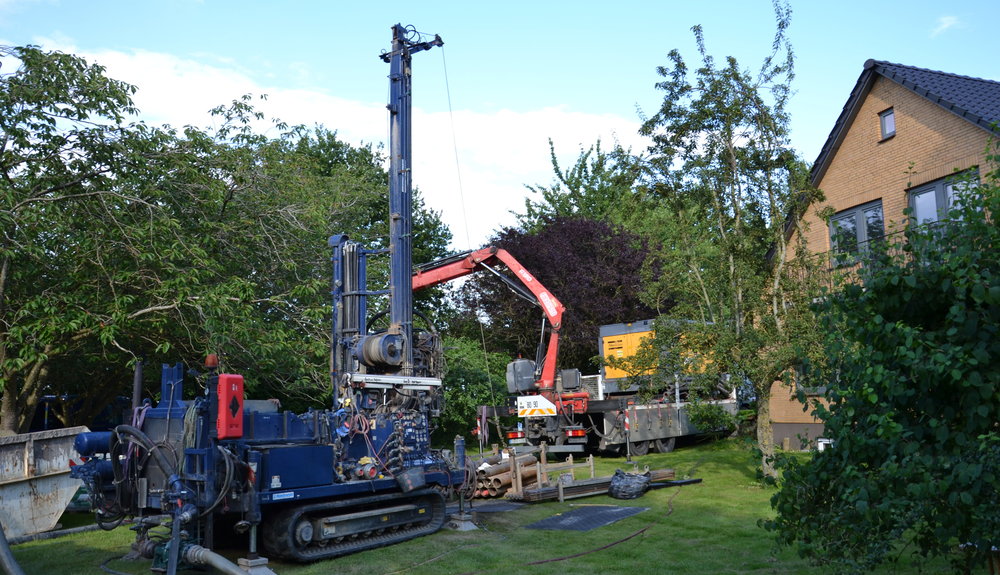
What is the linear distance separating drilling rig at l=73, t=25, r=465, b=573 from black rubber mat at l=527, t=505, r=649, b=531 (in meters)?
1.60

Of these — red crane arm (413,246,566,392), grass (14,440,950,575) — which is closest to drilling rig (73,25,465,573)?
grass (14,440,950,575)

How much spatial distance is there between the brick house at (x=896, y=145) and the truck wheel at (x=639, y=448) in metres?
4.11

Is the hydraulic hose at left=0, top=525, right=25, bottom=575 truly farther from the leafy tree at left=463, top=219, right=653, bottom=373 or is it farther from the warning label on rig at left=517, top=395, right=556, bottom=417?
the leafy tree at left=463, top=219, right=653, bottom=373

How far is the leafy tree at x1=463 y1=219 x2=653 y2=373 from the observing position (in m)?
30.8

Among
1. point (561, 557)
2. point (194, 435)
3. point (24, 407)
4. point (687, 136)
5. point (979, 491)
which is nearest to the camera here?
point (979, 491)

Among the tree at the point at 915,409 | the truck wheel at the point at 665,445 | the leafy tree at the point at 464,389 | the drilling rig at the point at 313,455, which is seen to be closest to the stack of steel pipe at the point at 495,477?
the drilling rig at the point at 313,455

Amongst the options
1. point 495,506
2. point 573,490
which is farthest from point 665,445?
point 495,506

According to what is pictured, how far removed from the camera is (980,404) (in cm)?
552

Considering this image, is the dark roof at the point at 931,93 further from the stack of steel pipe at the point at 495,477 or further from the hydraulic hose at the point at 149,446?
the hydraulic hose at the point at 149,446

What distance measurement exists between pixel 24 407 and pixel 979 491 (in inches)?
594

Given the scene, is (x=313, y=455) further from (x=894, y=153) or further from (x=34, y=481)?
(x=894, y=153)

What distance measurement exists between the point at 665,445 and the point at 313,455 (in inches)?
579

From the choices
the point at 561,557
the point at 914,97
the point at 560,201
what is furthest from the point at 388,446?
the point at 560,201

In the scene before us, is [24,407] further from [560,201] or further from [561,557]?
[560,201]
